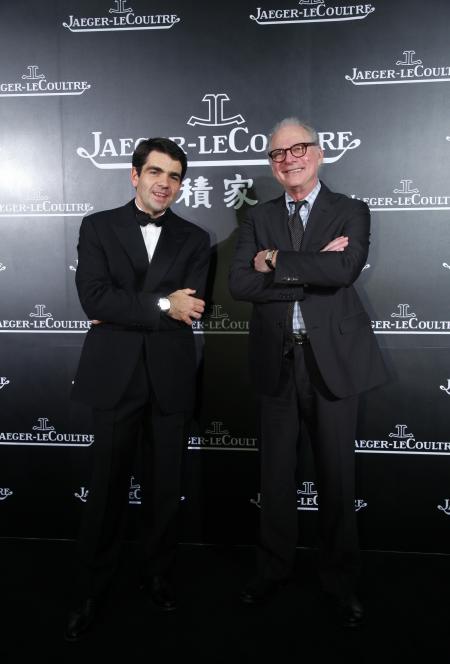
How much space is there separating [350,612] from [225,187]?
2.26 metres

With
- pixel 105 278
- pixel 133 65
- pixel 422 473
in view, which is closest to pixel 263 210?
pixel 105 278

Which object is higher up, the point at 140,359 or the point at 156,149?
the point at 156,149

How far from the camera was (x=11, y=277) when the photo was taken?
370cm

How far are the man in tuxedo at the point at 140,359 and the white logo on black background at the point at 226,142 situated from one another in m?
0.64

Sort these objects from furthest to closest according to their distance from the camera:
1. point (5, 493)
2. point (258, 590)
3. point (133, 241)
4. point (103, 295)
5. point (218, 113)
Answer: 1. point (5, 493)
2. point (218, 113)
3. point (258, 590)
4. point (133, 241)
5. point (103, 295)

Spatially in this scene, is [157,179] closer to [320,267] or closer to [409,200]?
[320,267]

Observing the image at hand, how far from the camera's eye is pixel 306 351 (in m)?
2.82

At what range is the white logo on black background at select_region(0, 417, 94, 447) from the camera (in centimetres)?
377

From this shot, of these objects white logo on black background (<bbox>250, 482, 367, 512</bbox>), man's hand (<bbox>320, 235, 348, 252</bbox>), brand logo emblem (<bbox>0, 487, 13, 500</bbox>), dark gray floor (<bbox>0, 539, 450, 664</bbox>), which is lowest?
dark gray floor (<bbox>0, 539, 450, 664</bbox>)

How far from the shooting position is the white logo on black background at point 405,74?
3311 millimetres

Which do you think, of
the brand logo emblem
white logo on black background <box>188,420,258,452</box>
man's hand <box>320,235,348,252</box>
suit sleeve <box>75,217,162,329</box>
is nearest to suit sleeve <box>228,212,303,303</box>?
man's hand <box>320,235,348,252</box>

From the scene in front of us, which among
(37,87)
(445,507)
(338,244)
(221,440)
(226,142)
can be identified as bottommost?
(445,507)

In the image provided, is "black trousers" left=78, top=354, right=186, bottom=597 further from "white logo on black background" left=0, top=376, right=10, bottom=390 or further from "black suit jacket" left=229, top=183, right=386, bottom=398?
"white logo on black background" left=0, top=376, right=10, bottom=390

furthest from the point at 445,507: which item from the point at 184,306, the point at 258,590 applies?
the point at 184,306
